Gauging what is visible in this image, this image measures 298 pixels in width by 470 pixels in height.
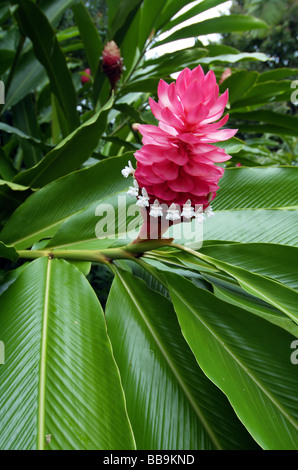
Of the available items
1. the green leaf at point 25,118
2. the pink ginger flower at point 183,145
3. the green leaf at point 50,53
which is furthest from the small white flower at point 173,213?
the green leaf at point 25,118

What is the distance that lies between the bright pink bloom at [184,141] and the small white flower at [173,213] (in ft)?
0.04

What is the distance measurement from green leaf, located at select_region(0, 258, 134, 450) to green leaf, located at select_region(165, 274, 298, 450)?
0.15 metres

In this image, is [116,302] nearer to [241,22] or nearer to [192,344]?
[192,344]

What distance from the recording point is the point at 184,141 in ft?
1.73

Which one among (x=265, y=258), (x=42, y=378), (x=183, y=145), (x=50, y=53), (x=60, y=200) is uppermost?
(x=50, y=53)

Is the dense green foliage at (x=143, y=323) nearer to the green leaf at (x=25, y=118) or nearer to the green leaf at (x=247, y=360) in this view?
the green leaf at (x=247, y=360)

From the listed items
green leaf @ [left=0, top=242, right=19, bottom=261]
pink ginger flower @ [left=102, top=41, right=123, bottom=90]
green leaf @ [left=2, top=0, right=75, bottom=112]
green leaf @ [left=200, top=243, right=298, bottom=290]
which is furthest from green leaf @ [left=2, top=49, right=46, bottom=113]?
green leaf @ [left=200, top=243, right=298, bottom=290]

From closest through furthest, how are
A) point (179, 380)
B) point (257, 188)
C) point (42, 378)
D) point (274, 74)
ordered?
point (42, 378) < point (179, 380) < point (257, 188) < point (274, 74)

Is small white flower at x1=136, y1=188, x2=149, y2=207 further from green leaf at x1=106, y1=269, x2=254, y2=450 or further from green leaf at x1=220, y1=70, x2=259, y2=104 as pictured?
green leaf at x1=220, y1=70, x2=259, y2=104

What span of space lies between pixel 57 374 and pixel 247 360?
0.31 m

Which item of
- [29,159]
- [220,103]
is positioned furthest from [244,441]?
[29,159]

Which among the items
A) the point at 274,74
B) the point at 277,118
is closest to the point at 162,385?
the point at 277,118

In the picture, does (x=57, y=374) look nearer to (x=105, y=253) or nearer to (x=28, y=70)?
(x=105, y=253)

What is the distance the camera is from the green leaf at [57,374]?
1.47ft
